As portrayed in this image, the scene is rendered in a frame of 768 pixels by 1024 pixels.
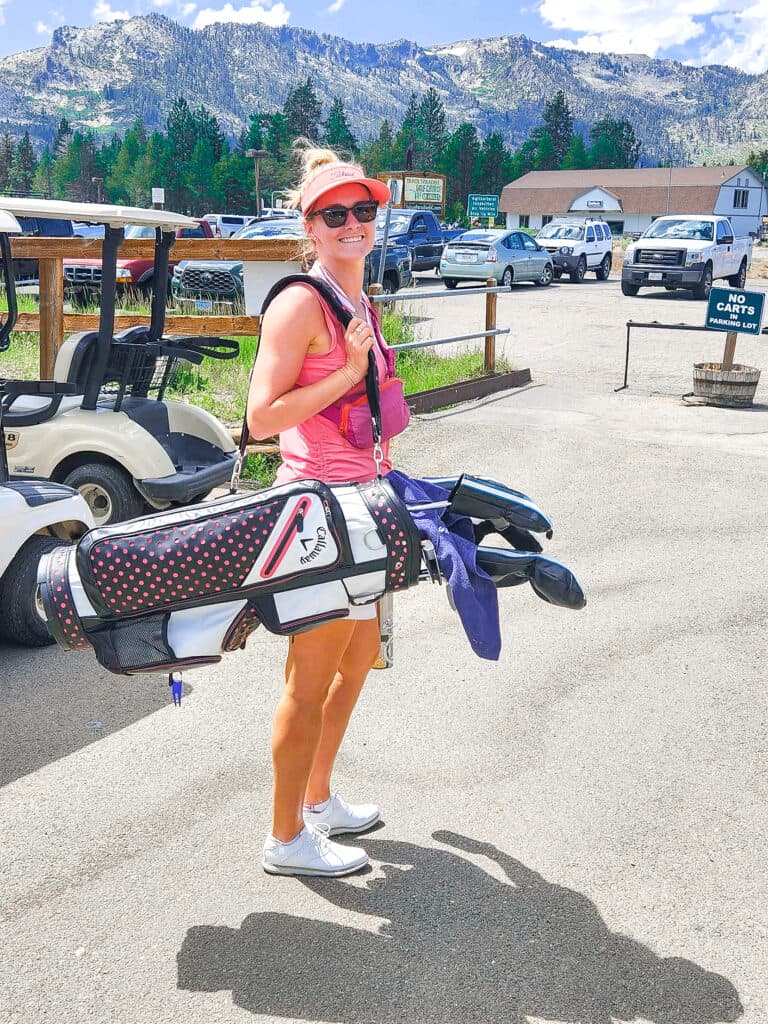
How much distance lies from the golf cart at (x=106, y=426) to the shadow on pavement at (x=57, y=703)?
1460 millimetres

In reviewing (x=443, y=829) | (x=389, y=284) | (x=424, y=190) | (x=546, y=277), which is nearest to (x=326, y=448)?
(x=443, y=829)

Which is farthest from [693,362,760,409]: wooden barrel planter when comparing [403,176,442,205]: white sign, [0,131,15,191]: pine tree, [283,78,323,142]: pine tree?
[0,131,15,191]: pine tree

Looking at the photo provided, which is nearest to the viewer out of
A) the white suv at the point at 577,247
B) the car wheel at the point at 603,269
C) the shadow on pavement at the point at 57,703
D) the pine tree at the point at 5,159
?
the shadow on pavement at the point at 57,703

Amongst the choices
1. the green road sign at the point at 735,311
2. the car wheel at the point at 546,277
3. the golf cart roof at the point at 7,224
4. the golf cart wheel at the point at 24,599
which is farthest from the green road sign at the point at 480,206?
the golf cart wheel at the point at 24,599

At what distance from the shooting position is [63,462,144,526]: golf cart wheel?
6285mm

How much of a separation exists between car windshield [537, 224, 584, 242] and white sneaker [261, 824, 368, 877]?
30134 millimetres

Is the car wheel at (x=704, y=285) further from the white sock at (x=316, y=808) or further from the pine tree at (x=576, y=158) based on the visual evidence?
the pine tree at (x=576, y=158)

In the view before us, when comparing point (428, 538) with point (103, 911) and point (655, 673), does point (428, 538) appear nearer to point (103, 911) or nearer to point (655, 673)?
point (103, 911)

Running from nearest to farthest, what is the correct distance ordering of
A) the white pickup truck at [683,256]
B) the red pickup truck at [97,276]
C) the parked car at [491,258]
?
the red pickup truck at [97,276] → the white pickup truck at [683,256] → the parked car at [491,258]

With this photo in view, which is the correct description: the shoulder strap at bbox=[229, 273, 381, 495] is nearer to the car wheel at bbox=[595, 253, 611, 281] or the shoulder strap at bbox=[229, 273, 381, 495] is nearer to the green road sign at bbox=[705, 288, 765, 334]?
the green road sign at bbox=[705, 288, 765, 334]

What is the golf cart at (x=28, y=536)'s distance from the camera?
4.83 metres

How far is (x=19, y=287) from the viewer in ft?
56.0

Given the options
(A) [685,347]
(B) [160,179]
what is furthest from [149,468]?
(B) [160,179]

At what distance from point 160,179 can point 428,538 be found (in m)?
140
